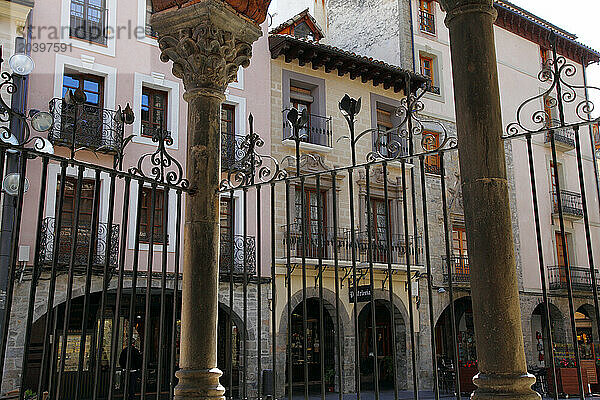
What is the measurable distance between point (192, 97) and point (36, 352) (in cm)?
1247

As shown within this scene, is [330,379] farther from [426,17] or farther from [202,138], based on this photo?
[202,138]

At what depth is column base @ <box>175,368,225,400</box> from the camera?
12.7 feet

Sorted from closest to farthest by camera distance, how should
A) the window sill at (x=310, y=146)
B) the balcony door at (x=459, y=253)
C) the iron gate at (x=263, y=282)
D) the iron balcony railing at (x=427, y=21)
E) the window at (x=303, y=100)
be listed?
the iron gate at (x=263, y=282) → the window sill at (x=310, y=146) → the window at (x=303, y=100) → the balcony door at (x=459, y=253) → the iron balcony railing at (x=427, y=21)

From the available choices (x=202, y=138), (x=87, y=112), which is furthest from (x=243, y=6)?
(x=87, y=112)

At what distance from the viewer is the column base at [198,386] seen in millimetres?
3861

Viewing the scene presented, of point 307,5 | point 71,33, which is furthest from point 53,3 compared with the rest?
point 307,5

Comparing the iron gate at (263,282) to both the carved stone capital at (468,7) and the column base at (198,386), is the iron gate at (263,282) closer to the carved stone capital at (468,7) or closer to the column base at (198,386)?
the column base at (198,386)

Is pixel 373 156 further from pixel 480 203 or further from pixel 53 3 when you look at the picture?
pixel 53 3

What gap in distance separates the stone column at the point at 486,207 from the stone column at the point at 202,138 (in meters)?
1.75

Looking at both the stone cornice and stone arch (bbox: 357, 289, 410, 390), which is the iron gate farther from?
the stone cornice

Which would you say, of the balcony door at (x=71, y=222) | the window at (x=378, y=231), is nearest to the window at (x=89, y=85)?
the balcony door at (x=71, y=222)

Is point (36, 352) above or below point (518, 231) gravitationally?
below

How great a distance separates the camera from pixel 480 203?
3.00 meters

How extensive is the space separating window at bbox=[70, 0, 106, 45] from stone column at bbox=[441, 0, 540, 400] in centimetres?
1470
